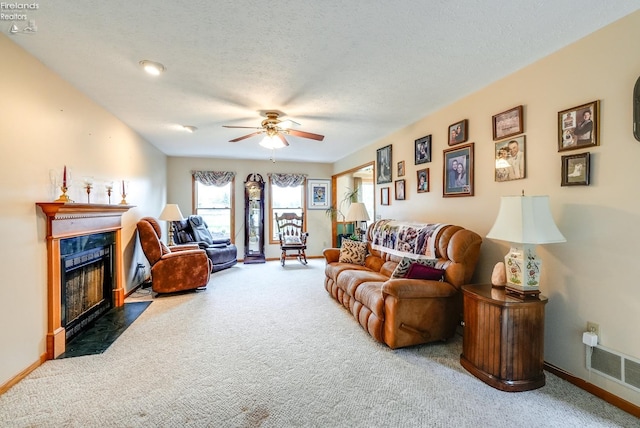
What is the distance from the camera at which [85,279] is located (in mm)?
3096

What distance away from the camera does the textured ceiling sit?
1.71 metres

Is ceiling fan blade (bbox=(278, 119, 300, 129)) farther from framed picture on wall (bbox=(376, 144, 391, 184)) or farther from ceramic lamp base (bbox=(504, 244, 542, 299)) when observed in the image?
ceramic lamp base (bbox=(504, 244, 542, 299))

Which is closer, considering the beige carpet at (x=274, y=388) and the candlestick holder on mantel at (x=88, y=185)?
the beige carpet at (x=274, y=388)

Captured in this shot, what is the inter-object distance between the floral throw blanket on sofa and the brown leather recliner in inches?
105

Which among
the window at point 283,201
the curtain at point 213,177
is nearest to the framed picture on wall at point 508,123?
the window at point 283,201

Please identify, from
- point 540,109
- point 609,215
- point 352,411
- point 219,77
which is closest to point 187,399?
point 352,411

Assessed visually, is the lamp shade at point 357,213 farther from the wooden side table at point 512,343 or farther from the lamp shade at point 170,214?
the lamp shade at point 170,214

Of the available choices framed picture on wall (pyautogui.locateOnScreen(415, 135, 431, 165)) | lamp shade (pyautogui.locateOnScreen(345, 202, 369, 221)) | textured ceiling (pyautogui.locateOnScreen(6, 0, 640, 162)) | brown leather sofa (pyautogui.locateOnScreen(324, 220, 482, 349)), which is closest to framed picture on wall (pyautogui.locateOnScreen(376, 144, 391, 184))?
lamp shade (pyautogui.locateOnScreen(345, 202, 369, 221))

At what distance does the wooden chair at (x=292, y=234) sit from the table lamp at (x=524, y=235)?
14.9ft

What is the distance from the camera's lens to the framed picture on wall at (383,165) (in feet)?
14.9

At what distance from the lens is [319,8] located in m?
1.69

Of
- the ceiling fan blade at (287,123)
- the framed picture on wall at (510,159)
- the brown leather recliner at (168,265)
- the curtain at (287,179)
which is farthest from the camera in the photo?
the curtain at (287,179)

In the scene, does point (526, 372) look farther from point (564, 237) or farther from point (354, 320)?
point (354, 320)

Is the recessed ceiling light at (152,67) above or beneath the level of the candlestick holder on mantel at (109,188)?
above
